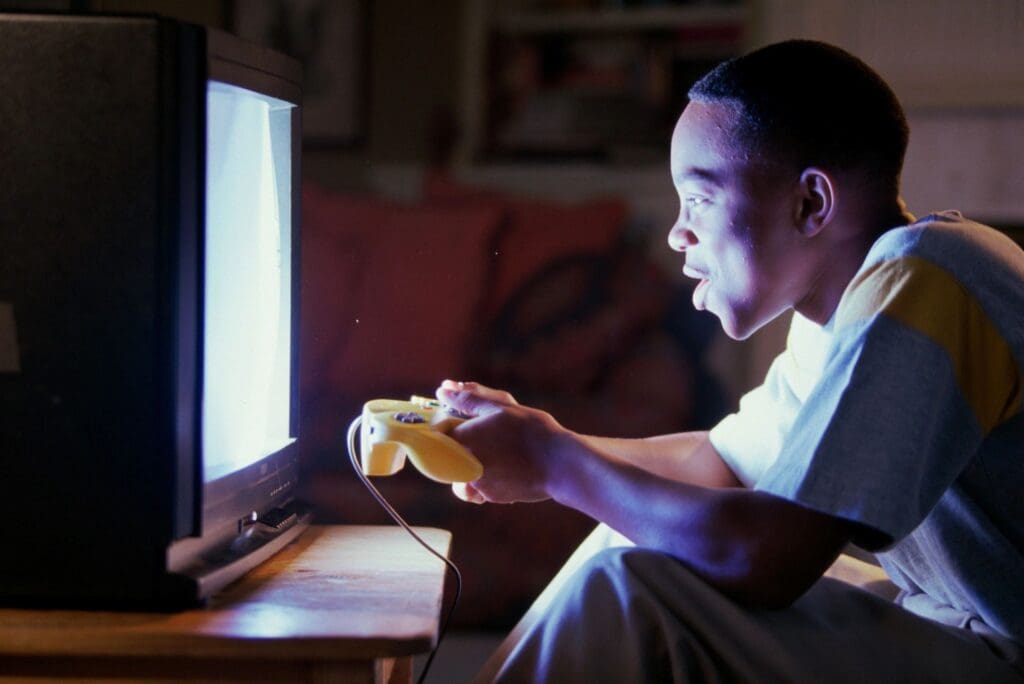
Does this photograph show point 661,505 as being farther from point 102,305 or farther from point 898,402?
point 102,305

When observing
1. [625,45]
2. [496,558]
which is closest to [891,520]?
[496,558]

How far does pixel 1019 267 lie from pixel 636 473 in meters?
0.37

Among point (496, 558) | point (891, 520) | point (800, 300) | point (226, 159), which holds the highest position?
point (226, 159)

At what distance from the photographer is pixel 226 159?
105cm

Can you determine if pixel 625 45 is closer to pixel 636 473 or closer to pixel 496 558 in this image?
pixel 496 558

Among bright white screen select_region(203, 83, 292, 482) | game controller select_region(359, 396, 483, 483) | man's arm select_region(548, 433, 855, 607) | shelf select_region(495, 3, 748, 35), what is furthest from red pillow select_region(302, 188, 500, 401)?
man's arm select_region(548, 433, 855, 607)

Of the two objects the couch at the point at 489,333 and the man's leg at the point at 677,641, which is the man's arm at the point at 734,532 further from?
the couch at the point at 489,333

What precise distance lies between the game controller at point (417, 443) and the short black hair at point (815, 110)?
15.1 inches

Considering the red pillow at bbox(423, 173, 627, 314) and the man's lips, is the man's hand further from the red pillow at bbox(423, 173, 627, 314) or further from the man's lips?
the red pillow at bbox(423, 173, 627, 314)

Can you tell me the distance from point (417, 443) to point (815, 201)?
0.42 m

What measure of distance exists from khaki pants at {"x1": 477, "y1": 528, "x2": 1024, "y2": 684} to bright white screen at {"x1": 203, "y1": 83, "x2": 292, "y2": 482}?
0.32 m

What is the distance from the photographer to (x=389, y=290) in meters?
2.78

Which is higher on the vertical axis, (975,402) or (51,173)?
(51,173)

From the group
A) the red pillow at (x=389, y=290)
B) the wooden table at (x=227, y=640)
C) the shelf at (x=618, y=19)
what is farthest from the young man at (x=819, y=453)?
the shelf at (x=618, y=19)
